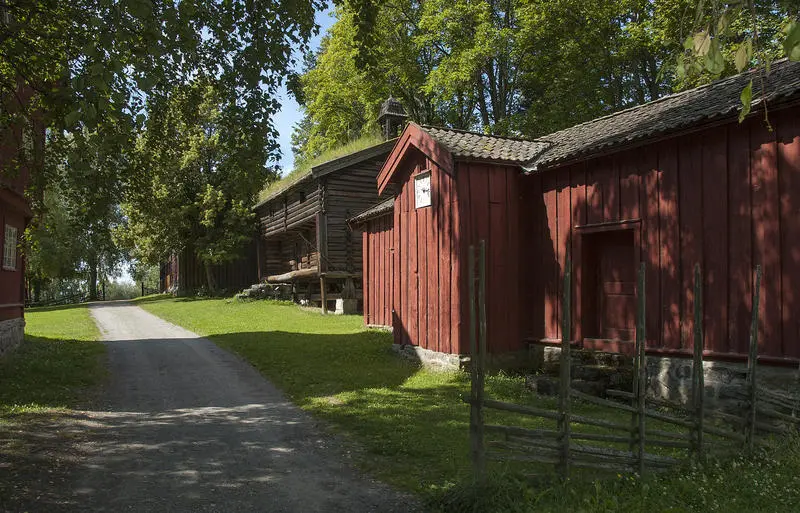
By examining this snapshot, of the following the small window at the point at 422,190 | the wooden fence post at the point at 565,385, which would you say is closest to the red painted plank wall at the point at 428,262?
the small window at the point at 422,190

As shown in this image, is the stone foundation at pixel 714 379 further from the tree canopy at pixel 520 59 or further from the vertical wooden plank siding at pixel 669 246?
the tree canopy at pixel 520 59

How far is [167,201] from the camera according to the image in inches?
1215

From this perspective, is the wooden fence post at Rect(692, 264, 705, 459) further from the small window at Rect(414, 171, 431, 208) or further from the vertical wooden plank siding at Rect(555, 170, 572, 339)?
the small window at Rect(414, 171, 431, 208)

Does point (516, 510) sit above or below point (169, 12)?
below

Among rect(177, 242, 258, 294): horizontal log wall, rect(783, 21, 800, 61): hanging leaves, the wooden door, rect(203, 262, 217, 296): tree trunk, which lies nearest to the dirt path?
rect(783, 21, 800, 61): hanging leaves

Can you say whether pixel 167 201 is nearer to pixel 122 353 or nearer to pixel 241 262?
pixel 241 262

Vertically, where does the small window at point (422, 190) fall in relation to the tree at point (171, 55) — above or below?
below

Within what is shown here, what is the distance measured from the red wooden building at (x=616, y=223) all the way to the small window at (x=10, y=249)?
31.9 ft

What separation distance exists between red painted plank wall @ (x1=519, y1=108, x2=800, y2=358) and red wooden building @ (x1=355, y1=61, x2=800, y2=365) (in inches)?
0.7

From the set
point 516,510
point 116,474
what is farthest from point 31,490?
point 516,510

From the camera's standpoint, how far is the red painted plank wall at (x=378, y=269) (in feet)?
50.3

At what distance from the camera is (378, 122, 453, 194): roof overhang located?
10703mm

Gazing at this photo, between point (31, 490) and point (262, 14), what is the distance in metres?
6.63

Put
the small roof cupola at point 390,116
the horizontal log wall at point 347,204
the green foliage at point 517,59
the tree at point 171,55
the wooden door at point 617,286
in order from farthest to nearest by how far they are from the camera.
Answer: the green foliage at point 517,59, the small roof cupola at point 390,116, the horizontal log wall at point 347,204, the wooden door at point 617,286, the tree at point 171,55
